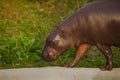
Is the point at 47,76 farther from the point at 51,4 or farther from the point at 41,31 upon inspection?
the point at 51,4

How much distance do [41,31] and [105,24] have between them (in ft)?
10.4

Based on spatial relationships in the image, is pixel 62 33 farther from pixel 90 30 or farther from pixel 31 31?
pixel 31 31

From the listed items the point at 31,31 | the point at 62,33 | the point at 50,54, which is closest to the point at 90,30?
the point at 62,33

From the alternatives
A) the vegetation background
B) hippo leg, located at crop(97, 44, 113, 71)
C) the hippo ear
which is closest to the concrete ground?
hippo leg, located at crop(97, 44, 113, 71)

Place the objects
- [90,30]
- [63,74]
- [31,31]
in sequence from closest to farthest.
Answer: [90,30] < [63,74] < [31,31]

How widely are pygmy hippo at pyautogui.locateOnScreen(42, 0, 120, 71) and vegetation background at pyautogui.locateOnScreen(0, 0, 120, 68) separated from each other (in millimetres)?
1233

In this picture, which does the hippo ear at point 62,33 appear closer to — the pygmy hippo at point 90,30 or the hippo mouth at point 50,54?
the pygmy hippo at point 90,30

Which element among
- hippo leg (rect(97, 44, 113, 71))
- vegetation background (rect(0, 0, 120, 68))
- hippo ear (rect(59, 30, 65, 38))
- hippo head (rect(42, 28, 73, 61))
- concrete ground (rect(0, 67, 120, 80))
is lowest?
vegetation background (rect(0, 0, 120, 68))

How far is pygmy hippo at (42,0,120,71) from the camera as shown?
14.7 feet

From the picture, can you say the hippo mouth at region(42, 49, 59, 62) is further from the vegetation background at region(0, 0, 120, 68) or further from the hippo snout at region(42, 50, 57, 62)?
the vegetation background at region(0, 0, 120, 68)

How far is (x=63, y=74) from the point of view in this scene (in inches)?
183

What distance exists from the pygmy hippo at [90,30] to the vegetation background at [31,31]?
1.23 metres

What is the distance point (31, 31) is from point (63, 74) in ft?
9.83

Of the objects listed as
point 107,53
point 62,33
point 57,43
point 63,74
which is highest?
point 62,33
